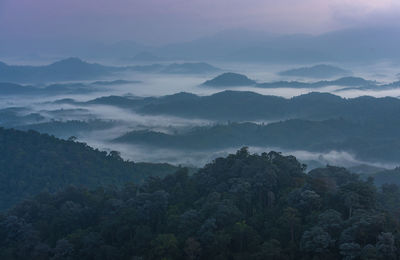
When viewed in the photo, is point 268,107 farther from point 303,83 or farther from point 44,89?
point 44,89

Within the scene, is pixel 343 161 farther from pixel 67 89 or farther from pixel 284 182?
pixel 67 89

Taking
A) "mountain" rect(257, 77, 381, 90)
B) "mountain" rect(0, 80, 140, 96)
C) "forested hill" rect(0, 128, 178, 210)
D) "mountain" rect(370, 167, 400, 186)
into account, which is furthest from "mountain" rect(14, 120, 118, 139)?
"mountain" rect(257, 77, 381, 90)

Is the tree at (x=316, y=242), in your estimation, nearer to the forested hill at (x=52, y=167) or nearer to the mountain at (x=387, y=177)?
the mountain at (x=387, y=177)

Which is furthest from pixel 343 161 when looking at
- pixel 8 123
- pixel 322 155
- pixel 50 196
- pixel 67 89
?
pixel 67 89

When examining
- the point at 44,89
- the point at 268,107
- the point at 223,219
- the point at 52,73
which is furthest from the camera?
the point at 52,73

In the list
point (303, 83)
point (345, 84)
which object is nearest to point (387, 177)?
point (345, 84)

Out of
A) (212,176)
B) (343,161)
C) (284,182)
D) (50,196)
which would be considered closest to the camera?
(284,182)
